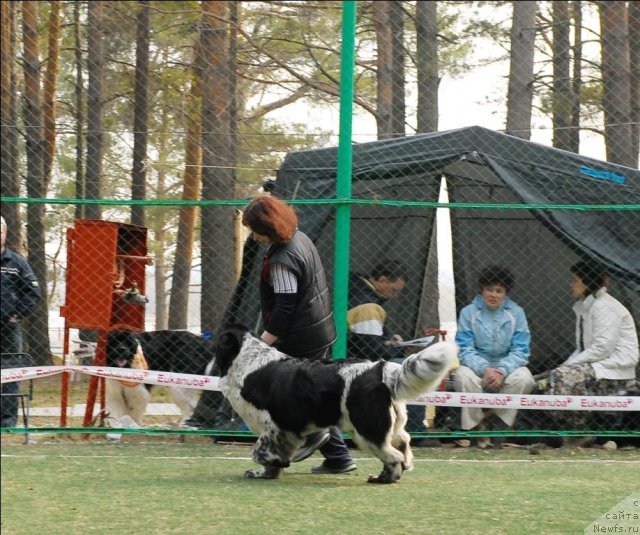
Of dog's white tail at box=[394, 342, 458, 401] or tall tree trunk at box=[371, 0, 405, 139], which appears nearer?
dog's white tail at box=[394, 342, 458, 401]

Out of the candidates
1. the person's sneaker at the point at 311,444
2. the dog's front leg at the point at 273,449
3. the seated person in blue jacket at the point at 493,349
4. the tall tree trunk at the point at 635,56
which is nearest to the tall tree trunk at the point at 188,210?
the seated person in blue jacket at the point at 493,349

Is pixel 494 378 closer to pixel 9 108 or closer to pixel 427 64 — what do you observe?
pixel 427 64

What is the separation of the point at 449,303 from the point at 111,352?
9.34ft

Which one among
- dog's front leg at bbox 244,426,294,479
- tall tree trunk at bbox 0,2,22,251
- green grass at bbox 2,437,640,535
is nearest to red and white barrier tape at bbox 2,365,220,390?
green grass at bbox 2,437,640,535

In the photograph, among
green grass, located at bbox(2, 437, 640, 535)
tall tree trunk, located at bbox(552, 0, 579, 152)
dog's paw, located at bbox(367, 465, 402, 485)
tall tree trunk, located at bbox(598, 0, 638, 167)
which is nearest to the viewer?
green grass, located at bbox(2, 437, 640, 535)

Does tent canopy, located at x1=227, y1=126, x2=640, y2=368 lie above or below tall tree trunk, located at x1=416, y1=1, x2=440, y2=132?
below

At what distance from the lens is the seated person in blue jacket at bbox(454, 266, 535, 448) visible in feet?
25.5

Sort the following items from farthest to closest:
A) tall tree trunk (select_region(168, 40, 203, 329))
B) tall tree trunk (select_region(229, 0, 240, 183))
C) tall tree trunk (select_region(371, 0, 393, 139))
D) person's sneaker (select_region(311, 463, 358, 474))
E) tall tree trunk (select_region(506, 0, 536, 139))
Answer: tall tree trunk (select_region(506, 0, 536, 139)), tall tree trunk (select_region(229, 0, 240, 183)), tall tree trunk (select_region(168, 40, 203, 329)), tall tree trunk (select_region(371, 0, 393, 139)), person's sneaker (select_region(311, 463, 358, 474))

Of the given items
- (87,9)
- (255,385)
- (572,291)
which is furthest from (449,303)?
(87,9)

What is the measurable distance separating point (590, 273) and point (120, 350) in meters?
3.59

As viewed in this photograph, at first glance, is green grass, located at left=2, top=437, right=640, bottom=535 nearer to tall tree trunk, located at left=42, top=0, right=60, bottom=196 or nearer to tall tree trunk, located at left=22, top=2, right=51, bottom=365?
tall tree trunk, located at left=22, top=2, right=51, bottom=365

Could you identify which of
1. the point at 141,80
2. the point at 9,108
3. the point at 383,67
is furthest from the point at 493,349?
the point at 9,108

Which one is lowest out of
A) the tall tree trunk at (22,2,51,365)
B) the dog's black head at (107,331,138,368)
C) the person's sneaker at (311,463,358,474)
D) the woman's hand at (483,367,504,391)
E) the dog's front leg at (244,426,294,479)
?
the person's sneaker at (311,463,358,474)

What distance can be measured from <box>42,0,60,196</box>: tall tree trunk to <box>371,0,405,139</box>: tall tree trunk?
4.17m
